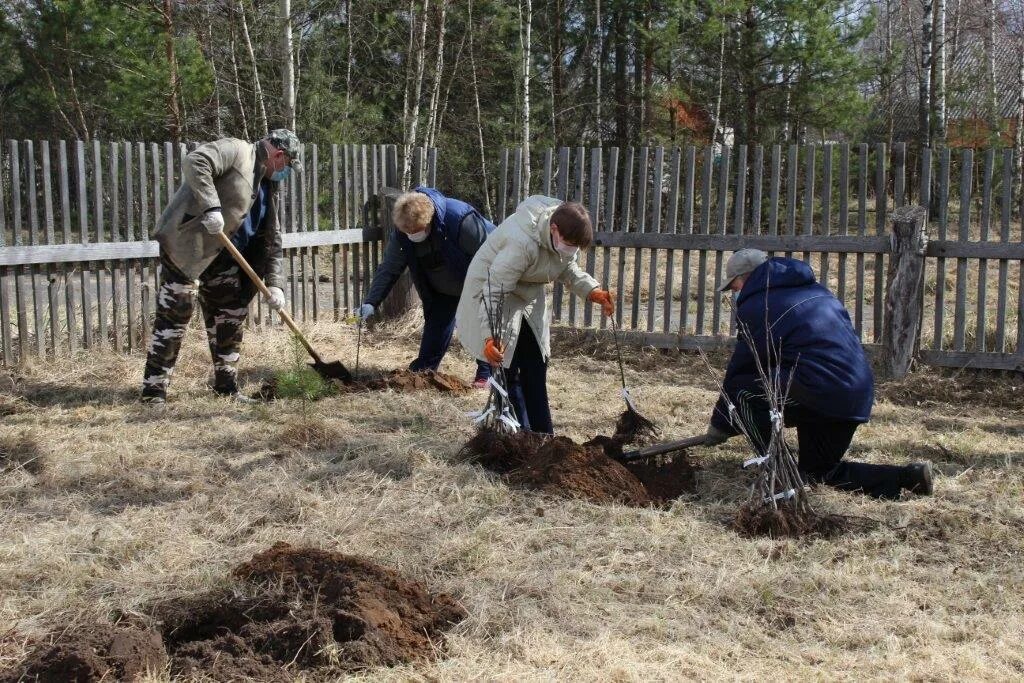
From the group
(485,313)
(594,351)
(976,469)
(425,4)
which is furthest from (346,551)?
(425,4)

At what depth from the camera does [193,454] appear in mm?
5418

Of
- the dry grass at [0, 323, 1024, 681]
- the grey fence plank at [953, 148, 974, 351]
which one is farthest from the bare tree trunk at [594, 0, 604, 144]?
the dry grass at [0, 323, 1024, 681]

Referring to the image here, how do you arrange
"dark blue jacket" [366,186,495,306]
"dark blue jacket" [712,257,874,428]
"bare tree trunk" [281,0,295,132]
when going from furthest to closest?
"bare tree trunk" [281,0,295,132] → "dark blue jacket" [366,186,495,306] → "dark blue jacket" [712,257,874,428]

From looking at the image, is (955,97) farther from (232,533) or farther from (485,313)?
(232,533)

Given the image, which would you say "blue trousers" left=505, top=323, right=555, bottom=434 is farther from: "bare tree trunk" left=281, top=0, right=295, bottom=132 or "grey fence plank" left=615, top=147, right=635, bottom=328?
"bare tree trunk" left=281, top=0, right=295, bottom=132

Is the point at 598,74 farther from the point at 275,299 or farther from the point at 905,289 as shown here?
the point at 275,299

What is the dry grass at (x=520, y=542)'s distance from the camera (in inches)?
128

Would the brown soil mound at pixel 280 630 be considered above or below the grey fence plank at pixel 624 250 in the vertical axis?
below

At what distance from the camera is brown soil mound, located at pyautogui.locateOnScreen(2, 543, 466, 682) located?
9.86ft

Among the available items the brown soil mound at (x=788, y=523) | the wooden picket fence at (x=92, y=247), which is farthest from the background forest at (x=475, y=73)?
the brown soil mound at (x=788, y=523)

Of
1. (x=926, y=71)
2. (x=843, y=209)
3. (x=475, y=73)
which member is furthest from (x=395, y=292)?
(x=926, y=71)

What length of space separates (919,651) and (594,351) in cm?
549

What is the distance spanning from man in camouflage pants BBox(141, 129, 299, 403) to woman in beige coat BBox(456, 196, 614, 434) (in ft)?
5.40

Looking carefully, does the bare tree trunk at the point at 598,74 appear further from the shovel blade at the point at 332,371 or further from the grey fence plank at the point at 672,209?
the shovel blade at the point at 332,371
